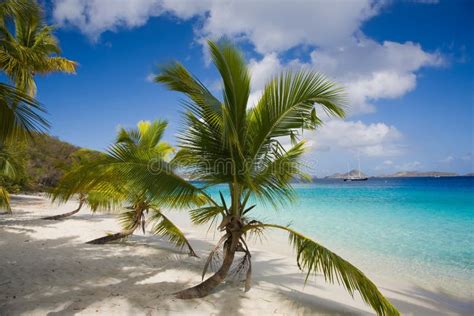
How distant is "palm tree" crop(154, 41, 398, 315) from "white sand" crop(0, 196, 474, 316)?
540mm

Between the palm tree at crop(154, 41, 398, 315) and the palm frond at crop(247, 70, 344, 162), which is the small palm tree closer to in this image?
the palm tree at crop(154, 41, 398, 315)

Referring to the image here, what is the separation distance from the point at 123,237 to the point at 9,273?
3.00m

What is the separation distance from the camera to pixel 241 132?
147 inches

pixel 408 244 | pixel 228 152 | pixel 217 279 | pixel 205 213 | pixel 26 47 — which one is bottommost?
pixel 408 244

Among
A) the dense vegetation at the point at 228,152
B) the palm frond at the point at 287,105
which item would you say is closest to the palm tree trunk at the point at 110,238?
the dense vegetation at the point at 228,152

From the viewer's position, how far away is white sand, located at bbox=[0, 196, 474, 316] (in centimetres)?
359

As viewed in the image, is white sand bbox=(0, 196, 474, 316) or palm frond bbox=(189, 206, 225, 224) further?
palm frond bbox=(189, 206, 225, 224)

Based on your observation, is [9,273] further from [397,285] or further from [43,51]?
[43,51]

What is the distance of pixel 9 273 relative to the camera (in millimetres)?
4625

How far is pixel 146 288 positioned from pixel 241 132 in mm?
2783

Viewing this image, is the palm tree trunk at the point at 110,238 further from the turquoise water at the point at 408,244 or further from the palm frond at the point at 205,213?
the turquoise water at the point at 408,244

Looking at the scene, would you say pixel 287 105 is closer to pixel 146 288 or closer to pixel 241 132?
pixel 241 132

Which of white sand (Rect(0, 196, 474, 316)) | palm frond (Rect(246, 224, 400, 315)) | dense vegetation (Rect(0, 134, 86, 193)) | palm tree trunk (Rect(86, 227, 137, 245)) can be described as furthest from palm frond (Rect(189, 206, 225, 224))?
dense vegetation (Rect(0, 134, 86, 193))

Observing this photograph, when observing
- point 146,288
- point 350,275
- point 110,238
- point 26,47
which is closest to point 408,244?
point 350,275
